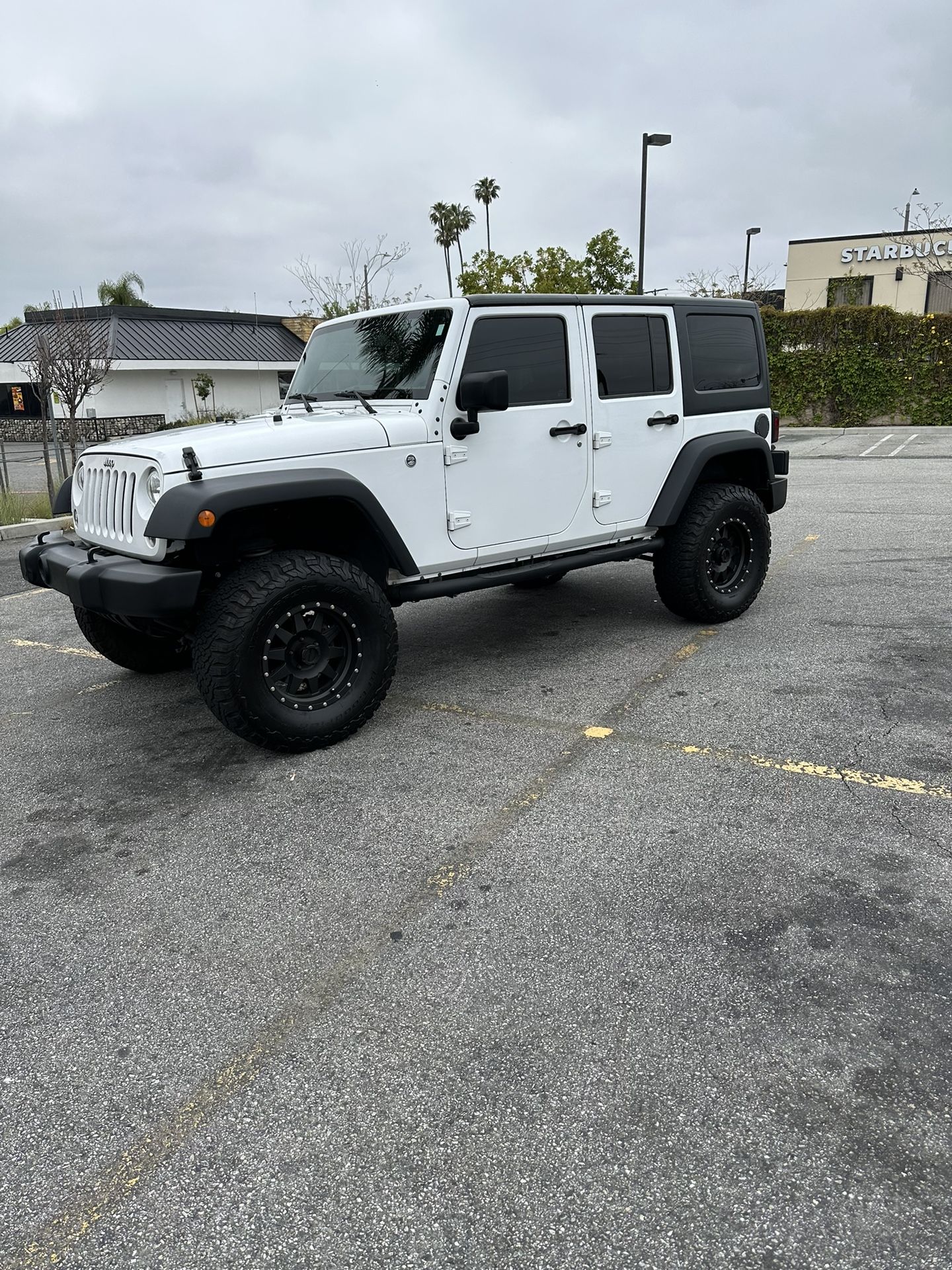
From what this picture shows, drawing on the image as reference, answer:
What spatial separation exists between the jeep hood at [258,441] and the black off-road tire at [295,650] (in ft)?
1.51

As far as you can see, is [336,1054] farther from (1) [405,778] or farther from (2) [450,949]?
(1) [405,778]

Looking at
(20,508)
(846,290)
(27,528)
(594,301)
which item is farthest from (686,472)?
(846,290)

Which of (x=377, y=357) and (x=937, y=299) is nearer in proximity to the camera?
(x=377, y=357)

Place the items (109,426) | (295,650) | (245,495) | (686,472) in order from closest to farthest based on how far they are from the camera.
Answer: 1. (245,495)
2. (295,650)
3. (686,472)
4. (109,426)

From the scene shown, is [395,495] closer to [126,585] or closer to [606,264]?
[126,585]

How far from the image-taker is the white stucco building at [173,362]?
124ft

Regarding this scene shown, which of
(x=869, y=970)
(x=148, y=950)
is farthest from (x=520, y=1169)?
(x=148, y=950)

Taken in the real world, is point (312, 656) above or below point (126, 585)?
below

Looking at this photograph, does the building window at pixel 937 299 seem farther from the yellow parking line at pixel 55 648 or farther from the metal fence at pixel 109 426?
the yellow parking line at pixel 55 648

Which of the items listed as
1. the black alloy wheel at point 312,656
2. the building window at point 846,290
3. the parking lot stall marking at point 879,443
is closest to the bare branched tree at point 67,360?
the black alloy wheel at point 312,656

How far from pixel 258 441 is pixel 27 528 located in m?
8.87

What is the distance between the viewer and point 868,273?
112 ft

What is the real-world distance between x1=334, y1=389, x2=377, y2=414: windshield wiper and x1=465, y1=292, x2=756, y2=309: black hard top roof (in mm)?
718

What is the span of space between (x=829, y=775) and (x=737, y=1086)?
1.84 meters
